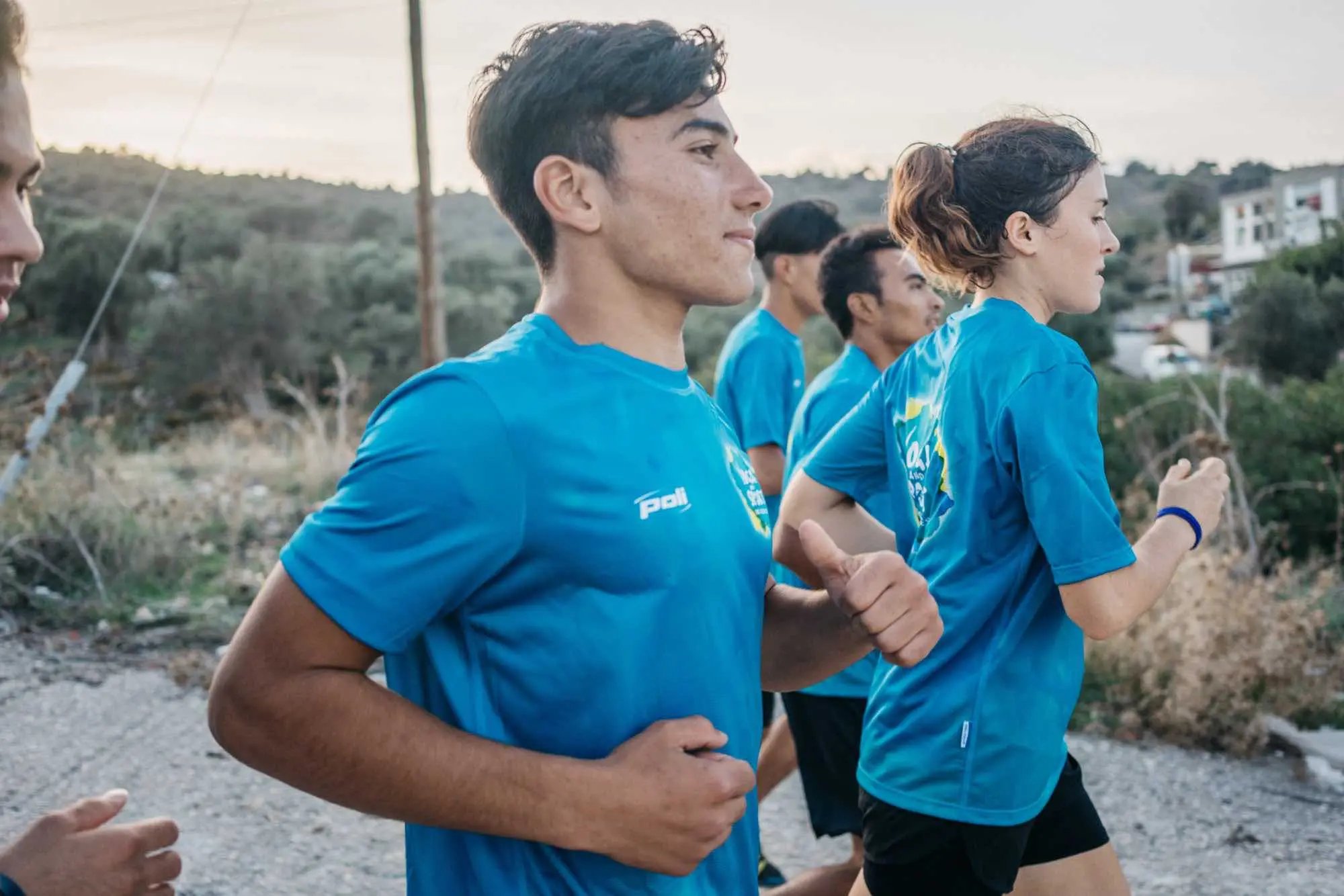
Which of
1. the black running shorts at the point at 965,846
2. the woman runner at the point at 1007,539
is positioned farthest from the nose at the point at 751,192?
the black running shorts at the point at 965,846

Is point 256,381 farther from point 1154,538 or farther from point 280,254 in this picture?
point 1154,538

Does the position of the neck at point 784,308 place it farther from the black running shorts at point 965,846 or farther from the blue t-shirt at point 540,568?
the blue t-shirt at point 540,568

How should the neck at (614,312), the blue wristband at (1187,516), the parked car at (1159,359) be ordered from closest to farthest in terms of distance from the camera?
the neck at (614,312)
the blue wristband at (1187,516)
the parked car at (1159,359)

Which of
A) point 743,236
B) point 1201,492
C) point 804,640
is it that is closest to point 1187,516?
point 1201,492

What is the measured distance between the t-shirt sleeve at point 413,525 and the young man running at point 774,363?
2.94 m

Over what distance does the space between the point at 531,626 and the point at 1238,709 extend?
5.17 metres

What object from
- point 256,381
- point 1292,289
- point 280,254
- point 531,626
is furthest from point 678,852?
point 280,254

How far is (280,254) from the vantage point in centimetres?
2517

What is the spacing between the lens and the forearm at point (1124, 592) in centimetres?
206

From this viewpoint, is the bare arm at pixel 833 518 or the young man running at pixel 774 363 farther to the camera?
the young man running at pixel 774 363

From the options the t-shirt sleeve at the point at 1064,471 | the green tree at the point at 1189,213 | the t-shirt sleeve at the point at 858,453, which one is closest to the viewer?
the t-shirt sleeve at the point at 1064,471

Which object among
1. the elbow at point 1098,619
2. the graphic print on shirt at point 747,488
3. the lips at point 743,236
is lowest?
the elbow at point 1098,619

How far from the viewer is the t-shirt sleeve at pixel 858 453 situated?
2674mm

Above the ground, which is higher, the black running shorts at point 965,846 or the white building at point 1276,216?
the white building at point 1276,216
